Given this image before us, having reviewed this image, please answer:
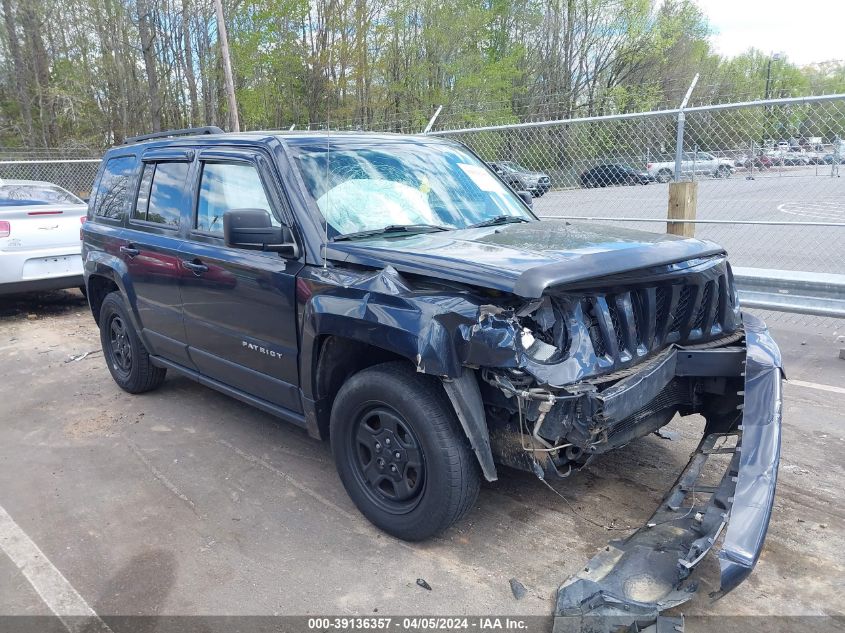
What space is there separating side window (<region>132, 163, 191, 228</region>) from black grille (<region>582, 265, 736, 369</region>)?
2.95 meters

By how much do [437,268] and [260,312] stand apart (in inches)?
52.5

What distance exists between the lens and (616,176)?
751 centimetres

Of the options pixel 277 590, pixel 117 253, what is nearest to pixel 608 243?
pixel 277 590

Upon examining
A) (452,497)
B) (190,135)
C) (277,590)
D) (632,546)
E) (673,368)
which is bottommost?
(277,590)

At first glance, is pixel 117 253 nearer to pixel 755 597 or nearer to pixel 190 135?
pixel 190 135

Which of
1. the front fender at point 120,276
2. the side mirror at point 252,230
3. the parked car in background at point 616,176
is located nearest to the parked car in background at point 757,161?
the parked car in background at point 616,176

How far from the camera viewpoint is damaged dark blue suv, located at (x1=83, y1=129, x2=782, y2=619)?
2664mm

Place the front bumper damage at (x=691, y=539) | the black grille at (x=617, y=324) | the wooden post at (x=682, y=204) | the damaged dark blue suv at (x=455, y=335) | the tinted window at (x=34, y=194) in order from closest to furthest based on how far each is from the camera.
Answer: the front bumper damage at (x=691, y=539) < the damaged dark blue suv at (x=455, y=335) < the black grille at (x=617, y=324) < the wooden post at (x=682, y=204) < the tinted window at (x=34, y=194)

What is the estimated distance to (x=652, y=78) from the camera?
37844 mm

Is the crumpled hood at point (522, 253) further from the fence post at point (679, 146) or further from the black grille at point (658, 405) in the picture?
the fence post at point (679, 146)

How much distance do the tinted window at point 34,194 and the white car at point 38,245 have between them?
0.08 feet

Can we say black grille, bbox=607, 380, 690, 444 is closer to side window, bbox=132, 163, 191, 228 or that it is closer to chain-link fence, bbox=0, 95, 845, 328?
side window, bbox=132, 163, 191, 228

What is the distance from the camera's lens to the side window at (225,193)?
12.5 feet

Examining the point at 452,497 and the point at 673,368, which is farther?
the point at 673,368
